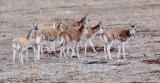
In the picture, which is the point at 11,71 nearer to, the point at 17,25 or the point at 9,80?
the point at 9,80

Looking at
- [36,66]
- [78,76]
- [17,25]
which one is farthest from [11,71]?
[17,25]

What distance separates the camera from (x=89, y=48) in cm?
2336

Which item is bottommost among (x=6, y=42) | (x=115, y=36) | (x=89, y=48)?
(x=89, y=48)

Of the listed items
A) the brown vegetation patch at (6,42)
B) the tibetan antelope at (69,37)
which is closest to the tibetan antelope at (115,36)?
the tibetan antelope at (69,37)

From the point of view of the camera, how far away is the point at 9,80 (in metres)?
15.2

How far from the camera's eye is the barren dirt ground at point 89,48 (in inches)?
618

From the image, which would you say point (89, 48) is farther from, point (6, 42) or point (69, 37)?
point (6, 42)

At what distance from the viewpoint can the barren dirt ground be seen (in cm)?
1570

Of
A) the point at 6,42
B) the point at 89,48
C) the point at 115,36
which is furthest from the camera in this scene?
the point at 6,42

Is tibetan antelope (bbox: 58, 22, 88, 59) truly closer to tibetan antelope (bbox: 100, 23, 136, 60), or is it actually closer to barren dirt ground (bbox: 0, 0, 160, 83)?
barren dirt ground (bbox: 0, 0, 160, 83)

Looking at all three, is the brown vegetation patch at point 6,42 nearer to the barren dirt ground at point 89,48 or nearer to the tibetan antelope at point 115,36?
A: the barren dirt ground at point 89,48

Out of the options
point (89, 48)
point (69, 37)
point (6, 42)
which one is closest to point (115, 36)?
point (69, 37)

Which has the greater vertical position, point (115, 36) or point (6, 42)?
point (115, 36)

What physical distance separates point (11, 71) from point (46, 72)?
147 centimetres
